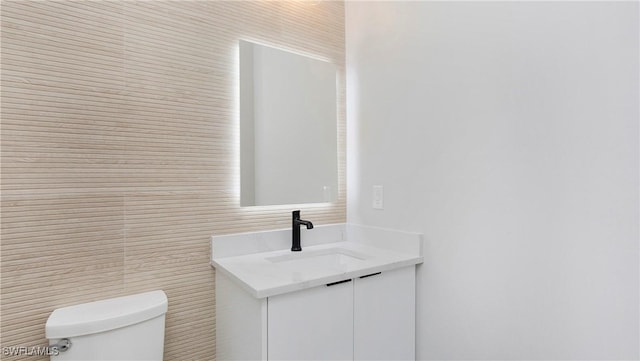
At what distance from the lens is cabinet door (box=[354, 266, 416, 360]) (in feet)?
4.49

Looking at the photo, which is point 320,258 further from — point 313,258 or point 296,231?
point 296,231

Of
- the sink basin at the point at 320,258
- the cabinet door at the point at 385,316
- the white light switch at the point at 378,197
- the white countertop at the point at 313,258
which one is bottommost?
the cabinet door at the point at 385,316

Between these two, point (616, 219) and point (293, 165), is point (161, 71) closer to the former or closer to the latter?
point (293, 165)

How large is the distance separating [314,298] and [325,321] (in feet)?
0.34

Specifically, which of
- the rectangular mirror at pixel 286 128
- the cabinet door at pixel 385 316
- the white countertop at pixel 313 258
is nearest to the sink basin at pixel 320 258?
the white countertop at pixel 313 258

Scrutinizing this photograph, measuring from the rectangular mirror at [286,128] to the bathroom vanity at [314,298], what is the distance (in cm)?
25

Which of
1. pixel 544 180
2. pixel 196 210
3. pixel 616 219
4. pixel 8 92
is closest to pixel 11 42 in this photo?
pixel 8 92

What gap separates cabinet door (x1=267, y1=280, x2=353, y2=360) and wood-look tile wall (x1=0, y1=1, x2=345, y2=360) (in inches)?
20.9

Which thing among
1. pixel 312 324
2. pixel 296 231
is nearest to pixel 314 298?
pixel 312 324

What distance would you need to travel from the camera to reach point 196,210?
4.91 feet

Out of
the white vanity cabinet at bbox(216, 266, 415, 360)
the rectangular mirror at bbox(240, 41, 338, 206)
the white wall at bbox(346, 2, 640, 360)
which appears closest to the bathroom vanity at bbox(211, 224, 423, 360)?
the white vanity cabinet at bbox(216, 266, 415, 360)

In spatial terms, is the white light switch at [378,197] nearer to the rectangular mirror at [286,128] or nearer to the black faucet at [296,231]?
the rectangular mirror at [286,128]

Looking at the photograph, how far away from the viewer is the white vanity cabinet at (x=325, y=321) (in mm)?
1151

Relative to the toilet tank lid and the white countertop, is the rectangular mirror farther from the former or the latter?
the toilet tank lid
